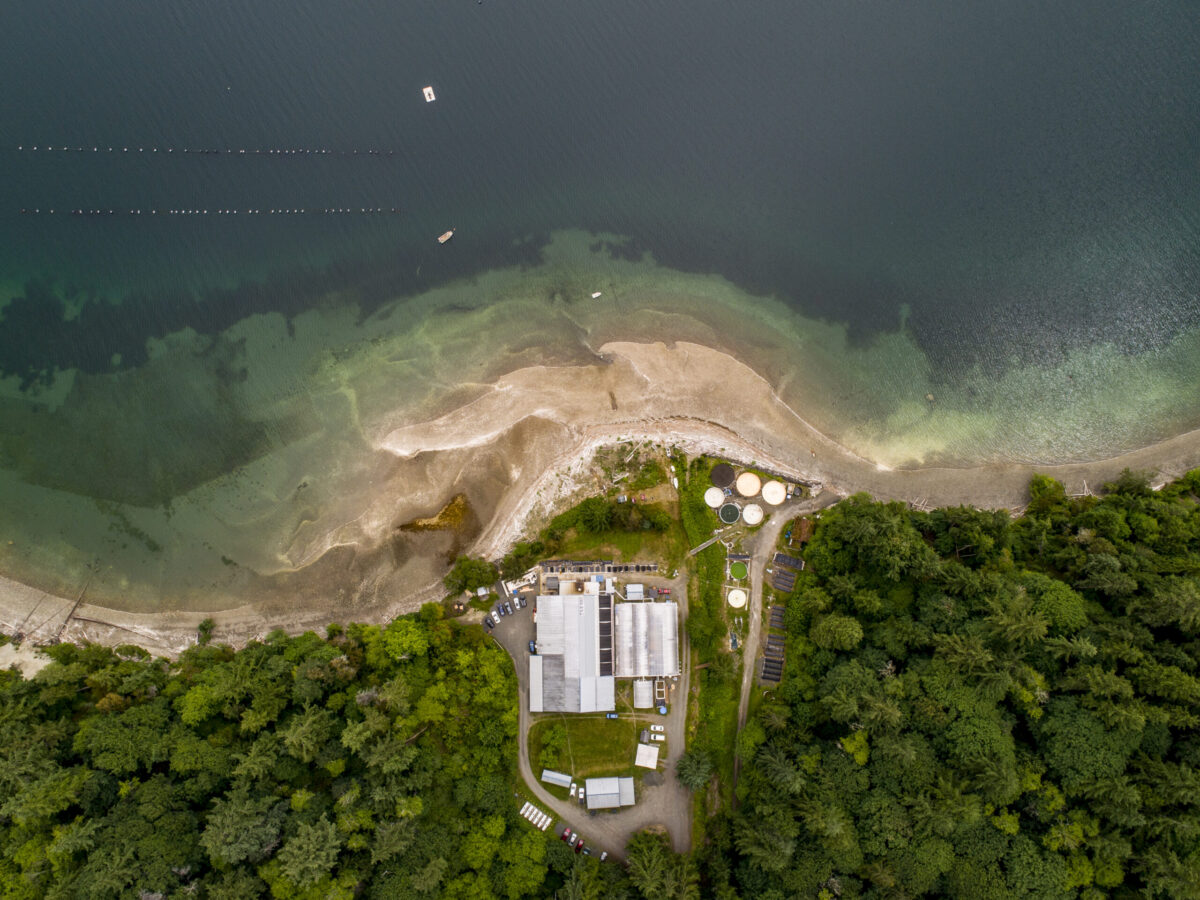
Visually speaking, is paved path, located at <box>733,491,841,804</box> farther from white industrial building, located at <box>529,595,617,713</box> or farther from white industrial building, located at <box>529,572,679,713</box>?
white industrial building, located at <box>529,595,617,713</box>

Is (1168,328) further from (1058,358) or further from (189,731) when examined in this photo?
(189,731)

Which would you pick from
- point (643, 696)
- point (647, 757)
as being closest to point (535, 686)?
point (643, 696)

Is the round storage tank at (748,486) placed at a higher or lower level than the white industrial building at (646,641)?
higher

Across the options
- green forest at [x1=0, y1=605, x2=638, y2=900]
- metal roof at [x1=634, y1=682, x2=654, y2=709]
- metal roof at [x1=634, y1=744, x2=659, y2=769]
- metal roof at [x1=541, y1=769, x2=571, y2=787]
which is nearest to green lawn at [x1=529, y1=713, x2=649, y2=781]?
metal roof at [x1=541, y1=769, x2=571, y2=787]

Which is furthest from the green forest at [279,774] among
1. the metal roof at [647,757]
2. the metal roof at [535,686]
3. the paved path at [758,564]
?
the paved path at [758,564]

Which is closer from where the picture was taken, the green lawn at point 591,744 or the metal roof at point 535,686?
the metal roof at point 535,686

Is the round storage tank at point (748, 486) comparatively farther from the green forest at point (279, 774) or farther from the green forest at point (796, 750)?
the green forest at point (279, 774)

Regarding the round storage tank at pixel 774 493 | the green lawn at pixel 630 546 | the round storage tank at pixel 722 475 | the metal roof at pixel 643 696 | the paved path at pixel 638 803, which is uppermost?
the round storage tank at pixel 722 475

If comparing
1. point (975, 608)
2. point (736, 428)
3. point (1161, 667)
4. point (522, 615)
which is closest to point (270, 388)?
point (522, 615)
